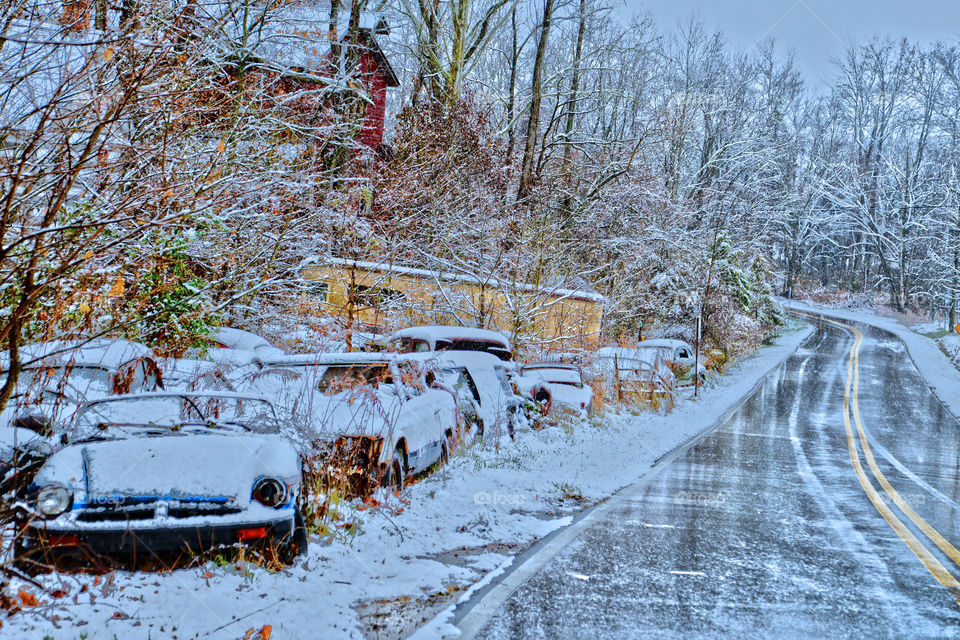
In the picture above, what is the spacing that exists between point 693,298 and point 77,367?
28.0 m

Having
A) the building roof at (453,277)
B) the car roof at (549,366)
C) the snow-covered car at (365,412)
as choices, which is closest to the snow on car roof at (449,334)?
the car roof at (549,366)

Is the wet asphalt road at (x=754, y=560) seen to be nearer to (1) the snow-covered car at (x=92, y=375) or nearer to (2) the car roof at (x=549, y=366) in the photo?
(2) the car roof at (x=549, y=366)

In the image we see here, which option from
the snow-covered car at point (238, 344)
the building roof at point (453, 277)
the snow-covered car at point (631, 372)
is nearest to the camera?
the snow-covered car at point (238, 344)

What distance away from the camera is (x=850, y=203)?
60.5 meters

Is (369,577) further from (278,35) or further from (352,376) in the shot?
(278,35)

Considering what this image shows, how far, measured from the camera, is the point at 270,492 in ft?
17.0

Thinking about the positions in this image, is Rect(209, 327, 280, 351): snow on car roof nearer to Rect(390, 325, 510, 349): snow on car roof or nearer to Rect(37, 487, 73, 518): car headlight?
Rect(390, 325, 510, 349): snow on car roof

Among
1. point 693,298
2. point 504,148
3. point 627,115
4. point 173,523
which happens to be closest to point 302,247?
point 173,523

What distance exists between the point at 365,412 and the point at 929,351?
1567 inches

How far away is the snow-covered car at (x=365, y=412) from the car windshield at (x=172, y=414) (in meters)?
0.31

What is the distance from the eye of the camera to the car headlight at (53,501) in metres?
4.73

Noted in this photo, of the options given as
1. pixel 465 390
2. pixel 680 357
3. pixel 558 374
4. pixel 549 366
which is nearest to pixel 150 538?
pixel 465 390

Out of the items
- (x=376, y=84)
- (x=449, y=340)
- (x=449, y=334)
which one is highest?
(x=376, y=84)

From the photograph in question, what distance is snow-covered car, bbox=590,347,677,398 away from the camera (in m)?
18.9
